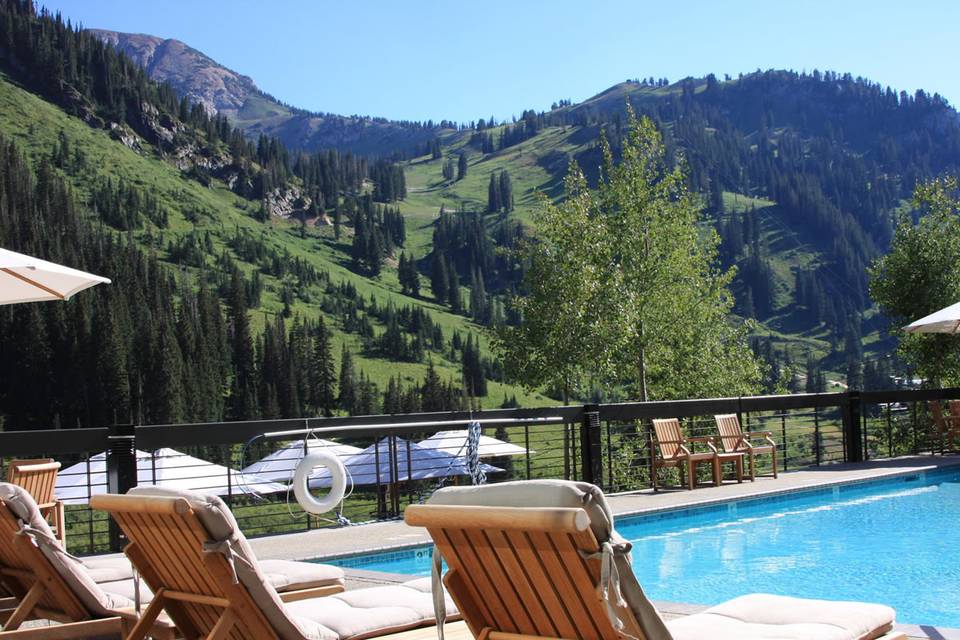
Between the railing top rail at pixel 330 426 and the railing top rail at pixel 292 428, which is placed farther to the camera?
the railing top rail at pixel 292 428

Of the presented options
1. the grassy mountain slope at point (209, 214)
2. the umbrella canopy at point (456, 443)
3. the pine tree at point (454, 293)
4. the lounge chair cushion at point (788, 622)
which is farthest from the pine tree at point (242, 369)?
the lounge chair cushion at point (788, 622)

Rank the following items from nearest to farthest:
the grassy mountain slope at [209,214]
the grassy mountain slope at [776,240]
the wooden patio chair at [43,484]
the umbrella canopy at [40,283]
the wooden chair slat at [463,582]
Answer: the wooden chair slat at [463,582] < the wooden patio chair at [43,484] < the umbrella canopy at [40,283] < the grassy mountain slope at [209,214] < the grassy mountain slope at [776,240]

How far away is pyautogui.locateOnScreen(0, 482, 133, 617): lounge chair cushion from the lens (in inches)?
159

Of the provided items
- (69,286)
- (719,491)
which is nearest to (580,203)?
(719,491)

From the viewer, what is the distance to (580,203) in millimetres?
23172

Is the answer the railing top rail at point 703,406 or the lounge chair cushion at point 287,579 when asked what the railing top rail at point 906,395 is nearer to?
the railing top rail at point 703,406

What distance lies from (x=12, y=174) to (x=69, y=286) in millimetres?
86696

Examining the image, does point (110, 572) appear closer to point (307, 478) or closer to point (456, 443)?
point (307, 478)

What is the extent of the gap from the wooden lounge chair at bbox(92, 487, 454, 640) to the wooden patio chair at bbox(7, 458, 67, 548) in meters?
2.75

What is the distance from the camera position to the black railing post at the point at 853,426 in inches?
525

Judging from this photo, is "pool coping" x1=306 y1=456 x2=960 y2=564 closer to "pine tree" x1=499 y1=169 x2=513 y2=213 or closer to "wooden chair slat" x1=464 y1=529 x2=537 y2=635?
"wooden chair slat" x1=464 y1=529 x2=537 y2=635

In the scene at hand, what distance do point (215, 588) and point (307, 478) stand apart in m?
3.51

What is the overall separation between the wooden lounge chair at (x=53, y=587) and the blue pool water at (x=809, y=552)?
3242mm

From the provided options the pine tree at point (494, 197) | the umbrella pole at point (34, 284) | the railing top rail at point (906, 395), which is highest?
the pine tree at point (494, 197)
